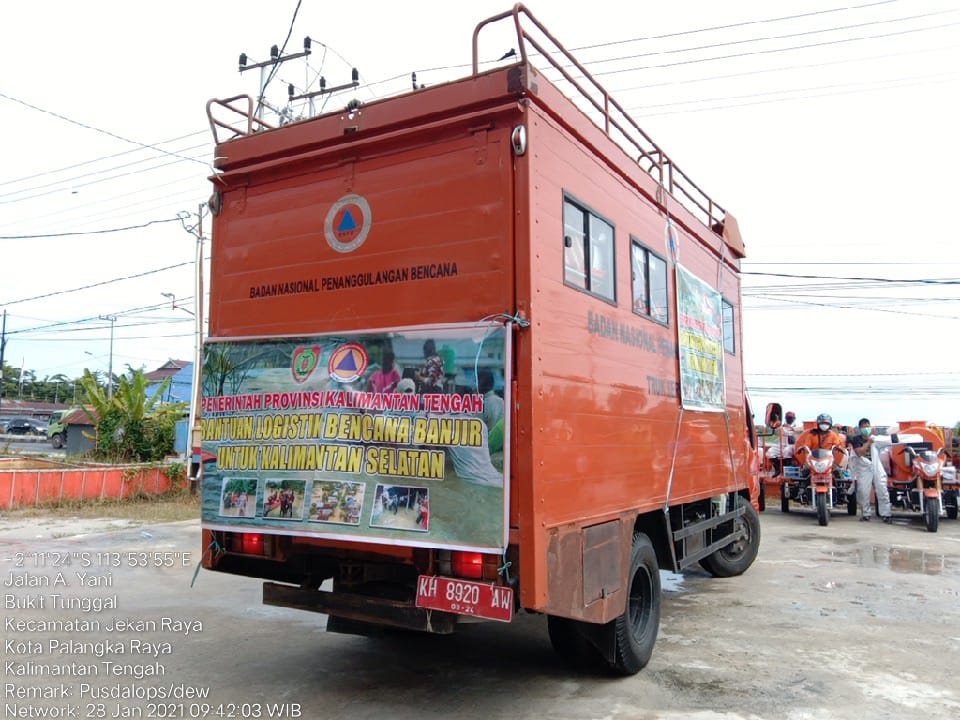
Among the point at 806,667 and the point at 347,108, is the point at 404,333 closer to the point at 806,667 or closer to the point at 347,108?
the point at 347,108

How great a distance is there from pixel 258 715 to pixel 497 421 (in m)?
2.28

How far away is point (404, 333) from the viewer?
4.35 m

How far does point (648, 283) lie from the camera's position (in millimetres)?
5879

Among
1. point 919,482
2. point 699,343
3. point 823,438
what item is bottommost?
point 919,482

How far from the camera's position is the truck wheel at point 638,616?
4.89 m

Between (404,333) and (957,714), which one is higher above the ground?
(404,333)

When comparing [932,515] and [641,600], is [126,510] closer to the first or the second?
[641,600]

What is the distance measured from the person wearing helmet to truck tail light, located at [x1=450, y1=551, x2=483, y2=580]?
12.1 metres

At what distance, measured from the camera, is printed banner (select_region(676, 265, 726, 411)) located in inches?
259

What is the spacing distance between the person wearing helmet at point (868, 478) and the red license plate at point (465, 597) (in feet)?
39.6

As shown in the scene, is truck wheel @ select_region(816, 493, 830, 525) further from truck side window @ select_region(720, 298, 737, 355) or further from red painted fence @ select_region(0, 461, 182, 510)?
red painted fence @ select_region(0, 461, 182, 510)

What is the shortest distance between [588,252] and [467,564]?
2.16 meters

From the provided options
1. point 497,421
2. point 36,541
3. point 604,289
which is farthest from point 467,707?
point 36,541

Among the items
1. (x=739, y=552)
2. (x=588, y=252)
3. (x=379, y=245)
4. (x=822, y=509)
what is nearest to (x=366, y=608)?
(x=379, y=245)
